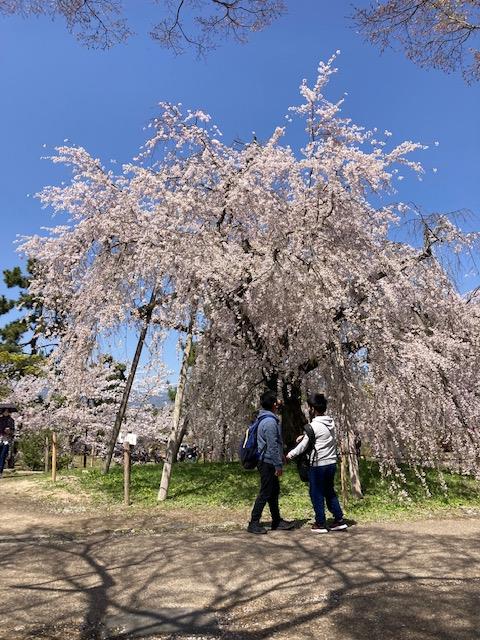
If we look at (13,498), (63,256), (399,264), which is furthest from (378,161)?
(13,498)

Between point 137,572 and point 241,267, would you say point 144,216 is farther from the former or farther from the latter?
point 137,572

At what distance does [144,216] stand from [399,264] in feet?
15.5

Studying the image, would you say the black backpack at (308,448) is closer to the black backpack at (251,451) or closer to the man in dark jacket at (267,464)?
the man in dark jacket at (267,464)

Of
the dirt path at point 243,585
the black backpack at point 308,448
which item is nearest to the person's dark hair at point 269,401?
the black backpack at point 308,448

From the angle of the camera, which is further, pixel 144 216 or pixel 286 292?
pixel 144 216

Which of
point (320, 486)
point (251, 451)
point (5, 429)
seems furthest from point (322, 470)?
point (5, 429)

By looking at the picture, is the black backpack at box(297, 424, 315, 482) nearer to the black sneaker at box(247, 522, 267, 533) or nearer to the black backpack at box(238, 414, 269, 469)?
the black backpack at box(238, 414, 269, 469)

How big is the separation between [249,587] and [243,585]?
0.07m

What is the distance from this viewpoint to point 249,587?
12.6ft

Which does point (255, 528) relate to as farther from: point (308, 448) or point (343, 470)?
point (343, 470)

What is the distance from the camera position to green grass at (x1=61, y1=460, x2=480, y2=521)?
8.02 metres

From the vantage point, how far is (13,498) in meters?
9.79

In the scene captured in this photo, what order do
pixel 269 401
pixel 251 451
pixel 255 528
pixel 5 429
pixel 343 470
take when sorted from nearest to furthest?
pixel 255 528
pixel 251 451
pixel 269 401
pixel 343 470
pixel 5 429

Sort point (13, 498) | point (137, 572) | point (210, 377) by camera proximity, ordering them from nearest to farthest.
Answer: point (137, 572)
point (13, 498)
point (210, 377)
